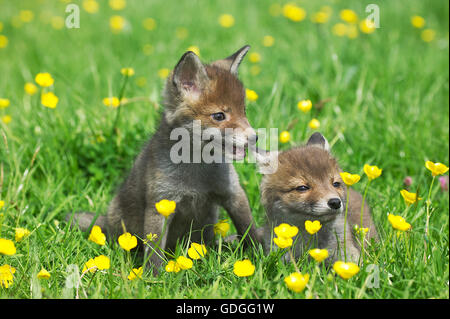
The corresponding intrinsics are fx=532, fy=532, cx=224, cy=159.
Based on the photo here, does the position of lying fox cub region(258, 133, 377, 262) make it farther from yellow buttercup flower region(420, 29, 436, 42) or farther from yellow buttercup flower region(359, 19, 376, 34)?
yellow buttercup flower region(420, 29, 436, 42)

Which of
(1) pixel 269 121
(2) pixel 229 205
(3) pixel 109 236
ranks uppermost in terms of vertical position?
(1) pixel 269 121

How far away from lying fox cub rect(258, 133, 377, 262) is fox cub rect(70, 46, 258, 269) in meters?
0.30

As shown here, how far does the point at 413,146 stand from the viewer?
5090mm

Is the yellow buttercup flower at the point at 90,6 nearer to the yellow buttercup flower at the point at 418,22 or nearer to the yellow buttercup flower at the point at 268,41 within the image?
the yellow buttercup flower at the point at 268,41

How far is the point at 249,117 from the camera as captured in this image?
541 cm

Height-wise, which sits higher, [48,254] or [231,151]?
[231,151]

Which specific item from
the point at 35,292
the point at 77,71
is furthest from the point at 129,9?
the point at 35,292

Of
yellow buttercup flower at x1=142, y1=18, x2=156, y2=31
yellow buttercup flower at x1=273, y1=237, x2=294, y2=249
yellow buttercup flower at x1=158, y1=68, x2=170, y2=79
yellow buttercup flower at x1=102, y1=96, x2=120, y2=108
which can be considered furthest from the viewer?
yellow buttercup flower at x1=142, y1=18, x2=156, y2=31

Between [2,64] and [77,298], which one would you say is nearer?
[77,298]

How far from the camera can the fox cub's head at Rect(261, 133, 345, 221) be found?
3.52 meters

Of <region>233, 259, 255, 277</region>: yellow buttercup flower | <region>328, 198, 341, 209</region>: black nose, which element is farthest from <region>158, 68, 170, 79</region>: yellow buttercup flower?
<region>233, 259, 255, 277</region>: yellow buttercup flower
